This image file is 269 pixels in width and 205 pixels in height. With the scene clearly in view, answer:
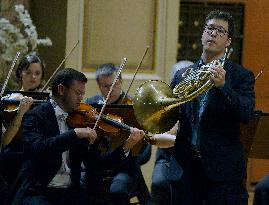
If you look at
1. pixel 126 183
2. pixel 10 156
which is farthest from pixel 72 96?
pixel 126 183

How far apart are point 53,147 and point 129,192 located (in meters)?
1.02

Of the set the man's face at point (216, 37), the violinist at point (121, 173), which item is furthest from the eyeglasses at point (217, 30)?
the violinist at point (121, 173)

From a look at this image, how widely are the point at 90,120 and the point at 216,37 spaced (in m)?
0.81

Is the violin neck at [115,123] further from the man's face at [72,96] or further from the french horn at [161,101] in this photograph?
the french horn at [161,101]

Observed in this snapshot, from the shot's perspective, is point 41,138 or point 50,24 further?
Answer: point 50,24

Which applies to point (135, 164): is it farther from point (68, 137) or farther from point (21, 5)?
point (21, 5)

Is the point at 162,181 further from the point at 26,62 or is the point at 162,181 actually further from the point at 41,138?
the point at 41,138

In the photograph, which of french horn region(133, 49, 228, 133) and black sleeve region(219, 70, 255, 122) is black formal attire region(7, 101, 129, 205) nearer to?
french horn region(133, 49, 228, 133)

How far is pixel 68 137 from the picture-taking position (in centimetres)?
311

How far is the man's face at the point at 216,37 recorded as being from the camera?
2900 mm

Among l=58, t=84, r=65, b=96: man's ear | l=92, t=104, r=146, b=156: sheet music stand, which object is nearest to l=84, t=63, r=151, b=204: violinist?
l=92, t=104, r=146, b=156: sheet music stand

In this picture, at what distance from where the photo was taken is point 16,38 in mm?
4703

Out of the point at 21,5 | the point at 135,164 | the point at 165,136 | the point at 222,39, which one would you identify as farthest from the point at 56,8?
the point at 222,39

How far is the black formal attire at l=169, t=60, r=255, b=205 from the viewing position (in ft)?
9.27
